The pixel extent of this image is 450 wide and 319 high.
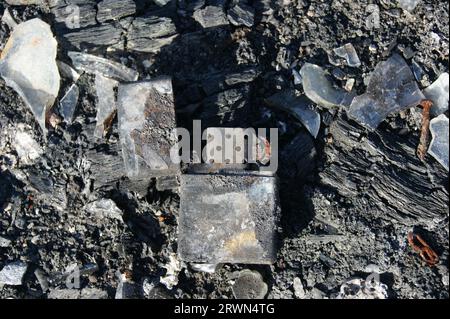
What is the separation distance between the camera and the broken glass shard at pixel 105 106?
284 cm

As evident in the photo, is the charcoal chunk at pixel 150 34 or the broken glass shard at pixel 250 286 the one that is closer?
the broken glass shard at pixel 250 286

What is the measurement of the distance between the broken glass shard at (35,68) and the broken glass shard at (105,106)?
0.81 ft

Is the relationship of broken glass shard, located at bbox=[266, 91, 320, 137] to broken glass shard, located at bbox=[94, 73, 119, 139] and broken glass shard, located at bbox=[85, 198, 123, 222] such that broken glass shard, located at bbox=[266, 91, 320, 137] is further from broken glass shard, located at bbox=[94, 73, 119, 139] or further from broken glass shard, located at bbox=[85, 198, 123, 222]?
broken glass shard, located at bbox=[85, 198, 123, 222]

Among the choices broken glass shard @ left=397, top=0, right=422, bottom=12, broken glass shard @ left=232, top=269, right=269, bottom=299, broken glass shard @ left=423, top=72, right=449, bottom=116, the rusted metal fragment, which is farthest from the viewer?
broken glass shard @ left=397, top=0, right=422, bottom=12

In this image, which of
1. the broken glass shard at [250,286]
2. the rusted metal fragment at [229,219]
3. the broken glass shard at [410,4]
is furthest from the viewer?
the broken glass shard at [410,4]

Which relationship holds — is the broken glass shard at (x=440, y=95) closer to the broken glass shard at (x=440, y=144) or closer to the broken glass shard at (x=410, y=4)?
the broken glass shard at (x=440, y=144)

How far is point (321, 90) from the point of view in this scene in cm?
282

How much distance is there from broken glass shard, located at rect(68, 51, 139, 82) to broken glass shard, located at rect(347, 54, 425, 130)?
114cm

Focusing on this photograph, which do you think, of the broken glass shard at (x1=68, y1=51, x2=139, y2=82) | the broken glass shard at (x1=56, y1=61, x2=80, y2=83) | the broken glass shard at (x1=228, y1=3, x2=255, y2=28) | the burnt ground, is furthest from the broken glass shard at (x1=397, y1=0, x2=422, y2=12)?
the broken glass shard at (x1=56, y1=61, x2=80, y2=83)

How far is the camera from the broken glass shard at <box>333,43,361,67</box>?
2871 mm

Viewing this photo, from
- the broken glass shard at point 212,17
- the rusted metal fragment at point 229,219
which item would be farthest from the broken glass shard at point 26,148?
the broken glass shard at point 212,17

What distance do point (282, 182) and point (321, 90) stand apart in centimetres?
50

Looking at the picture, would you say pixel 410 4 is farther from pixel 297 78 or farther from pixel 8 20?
pixel 8 20

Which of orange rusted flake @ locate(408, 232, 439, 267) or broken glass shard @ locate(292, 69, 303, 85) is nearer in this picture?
orange rusted flake @ locate(408, 232, 439, 267)
